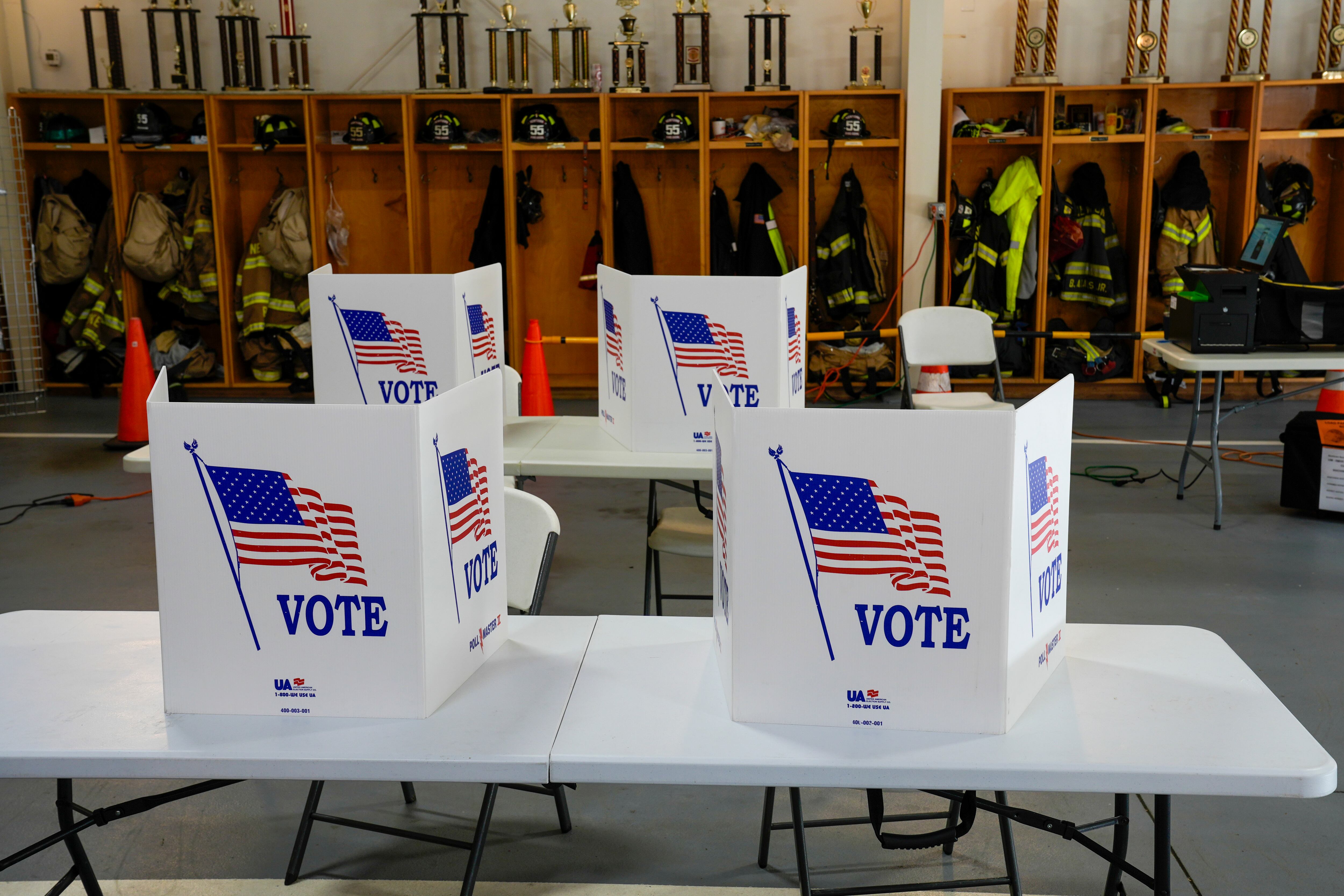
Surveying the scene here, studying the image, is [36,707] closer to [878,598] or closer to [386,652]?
[386,652]

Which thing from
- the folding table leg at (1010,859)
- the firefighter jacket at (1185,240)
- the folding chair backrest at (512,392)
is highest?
the firefighter jacket at (1185,240)

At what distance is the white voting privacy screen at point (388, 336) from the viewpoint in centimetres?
298

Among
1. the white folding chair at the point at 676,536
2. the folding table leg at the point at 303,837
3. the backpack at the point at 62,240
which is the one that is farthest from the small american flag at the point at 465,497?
the backpack at the point at 62,240

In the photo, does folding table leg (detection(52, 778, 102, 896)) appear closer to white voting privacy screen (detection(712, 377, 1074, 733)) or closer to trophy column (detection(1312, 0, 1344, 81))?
white voting privacy screen (detection(712, 377, 1074, 733))

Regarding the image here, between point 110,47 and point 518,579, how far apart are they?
246 inches

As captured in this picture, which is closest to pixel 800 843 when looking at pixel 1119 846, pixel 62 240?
pixel 1119 846

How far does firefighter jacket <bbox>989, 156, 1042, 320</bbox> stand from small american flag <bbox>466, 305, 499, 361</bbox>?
14.0ft

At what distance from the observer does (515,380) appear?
3652 millimetres

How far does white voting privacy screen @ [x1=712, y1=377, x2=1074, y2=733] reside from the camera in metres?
1.30

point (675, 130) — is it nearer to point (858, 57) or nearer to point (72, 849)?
point (858, 57)

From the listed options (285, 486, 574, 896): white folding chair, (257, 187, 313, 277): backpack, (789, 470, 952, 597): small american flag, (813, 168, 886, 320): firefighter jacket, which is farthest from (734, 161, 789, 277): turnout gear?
(789, 470, 952, 597): small american flag

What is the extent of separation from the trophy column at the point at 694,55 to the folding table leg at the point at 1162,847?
5759mm

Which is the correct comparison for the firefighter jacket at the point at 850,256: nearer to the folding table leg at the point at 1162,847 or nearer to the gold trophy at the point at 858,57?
the gold trophy at the point at 858,57

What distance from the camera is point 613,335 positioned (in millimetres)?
3168
